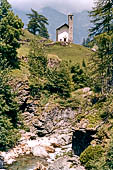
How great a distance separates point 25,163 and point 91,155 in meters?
12.6

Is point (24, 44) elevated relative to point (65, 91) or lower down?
elevated

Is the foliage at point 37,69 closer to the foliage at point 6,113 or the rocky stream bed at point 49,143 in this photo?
the rocky stream bed at point 49,143

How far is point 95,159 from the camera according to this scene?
61.3 ft

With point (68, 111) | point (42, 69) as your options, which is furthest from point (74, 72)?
point (68, 111)

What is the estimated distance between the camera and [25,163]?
29.0m

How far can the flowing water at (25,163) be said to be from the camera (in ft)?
89.5

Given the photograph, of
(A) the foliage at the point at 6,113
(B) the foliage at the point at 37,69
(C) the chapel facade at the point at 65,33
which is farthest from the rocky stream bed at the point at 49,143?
(C) the chapel facade at the point at 65,33

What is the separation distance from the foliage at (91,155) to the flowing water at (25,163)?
998 centimetres

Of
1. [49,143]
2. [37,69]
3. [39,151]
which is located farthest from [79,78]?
[39,151]

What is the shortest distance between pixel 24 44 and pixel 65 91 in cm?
2893

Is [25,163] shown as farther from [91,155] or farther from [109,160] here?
[109,160]

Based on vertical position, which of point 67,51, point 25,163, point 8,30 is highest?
point 8,30

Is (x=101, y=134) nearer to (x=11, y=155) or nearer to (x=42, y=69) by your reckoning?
(x=11, y=155)

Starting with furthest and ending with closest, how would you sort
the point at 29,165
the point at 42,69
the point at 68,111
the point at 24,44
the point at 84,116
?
the point at 24,44 < the point at 42,69 < the point at 68,111 < the point at 29,165 < the point at 84,116
